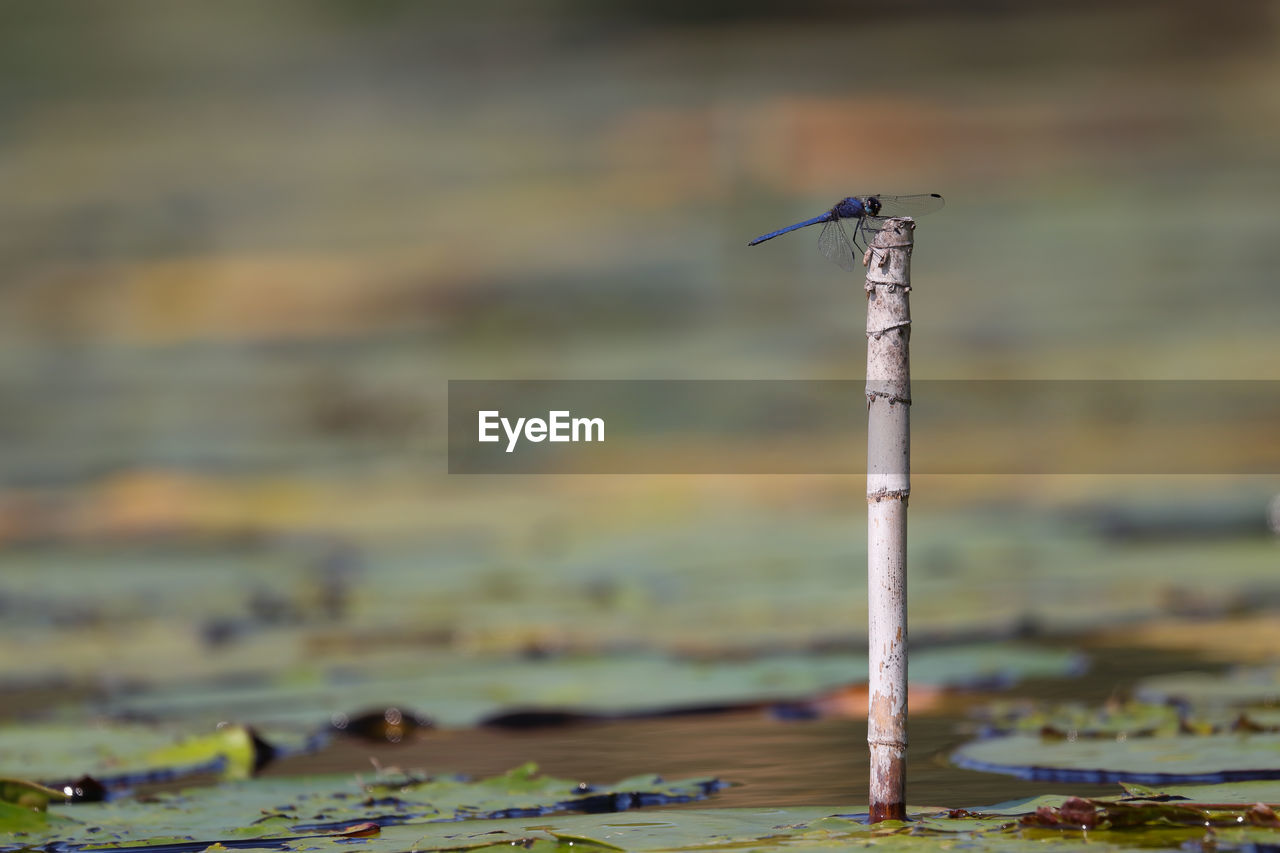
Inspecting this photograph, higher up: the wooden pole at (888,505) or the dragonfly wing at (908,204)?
the dragonfly wing at (908,204)

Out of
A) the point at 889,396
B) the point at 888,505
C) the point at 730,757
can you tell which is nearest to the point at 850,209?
the point at 889,396

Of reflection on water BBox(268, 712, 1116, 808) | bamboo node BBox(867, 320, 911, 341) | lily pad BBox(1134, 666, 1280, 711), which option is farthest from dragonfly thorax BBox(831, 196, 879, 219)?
lily pad BBox(1134, 666, 1280, 711)

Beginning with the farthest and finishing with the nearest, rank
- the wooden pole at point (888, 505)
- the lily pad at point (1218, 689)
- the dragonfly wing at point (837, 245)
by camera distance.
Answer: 1. the lily pad at point (1218, 689)
2. the dragonfly wing at point (837, 245)
3. the wooden pole at point (888, 505)

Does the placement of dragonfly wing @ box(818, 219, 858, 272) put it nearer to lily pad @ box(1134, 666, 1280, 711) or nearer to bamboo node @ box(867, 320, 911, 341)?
bamboo node @ box(867, 320, 911, 341)

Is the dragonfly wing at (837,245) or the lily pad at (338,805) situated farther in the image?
the dragonfly wing at (837,245)

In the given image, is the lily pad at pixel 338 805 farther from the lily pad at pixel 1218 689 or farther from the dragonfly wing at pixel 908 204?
Answer: the lily pad at pixel 1218 689

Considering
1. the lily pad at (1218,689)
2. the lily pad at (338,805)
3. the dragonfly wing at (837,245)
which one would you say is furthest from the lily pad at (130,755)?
the lily pad at (1218,689)
